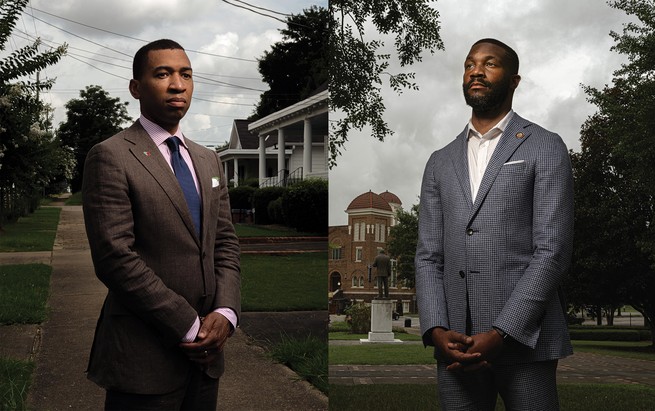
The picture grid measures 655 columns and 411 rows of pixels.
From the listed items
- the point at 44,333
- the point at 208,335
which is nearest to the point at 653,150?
the point at 208,335

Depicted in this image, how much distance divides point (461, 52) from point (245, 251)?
4.29ft

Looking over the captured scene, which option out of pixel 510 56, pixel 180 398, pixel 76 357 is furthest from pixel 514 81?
pixel 76 357

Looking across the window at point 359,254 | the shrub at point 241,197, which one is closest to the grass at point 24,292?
the shrub at point 241,197

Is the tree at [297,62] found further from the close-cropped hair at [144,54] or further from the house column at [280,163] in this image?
the close-cropped hair at [144,54]

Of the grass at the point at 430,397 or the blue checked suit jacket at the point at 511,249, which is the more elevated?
the blue checked suit jacket at the point at 511,249

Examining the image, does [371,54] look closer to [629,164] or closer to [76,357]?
[629,164]

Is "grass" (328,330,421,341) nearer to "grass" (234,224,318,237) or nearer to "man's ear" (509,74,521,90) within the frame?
"grass" (234,224,318,237)

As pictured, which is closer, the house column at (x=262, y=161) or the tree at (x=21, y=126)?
the house column at (x=262, y=161)

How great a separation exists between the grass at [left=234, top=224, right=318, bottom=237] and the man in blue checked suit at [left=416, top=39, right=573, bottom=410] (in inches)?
37.7

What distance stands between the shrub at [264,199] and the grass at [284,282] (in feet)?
0.79

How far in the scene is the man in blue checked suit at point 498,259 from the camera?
2.65 meters

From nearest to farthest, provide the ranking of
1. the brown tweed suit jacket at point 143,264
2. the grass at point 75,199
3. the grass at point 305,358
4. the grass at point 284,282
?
the brown tweed suit jacket at point 143,264 → the grass at point 75,199 → the grass at point 284,282 → the grass at point 305,358

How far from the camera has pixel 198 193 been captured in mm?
2666

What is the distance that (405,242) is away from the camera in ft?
10.8
